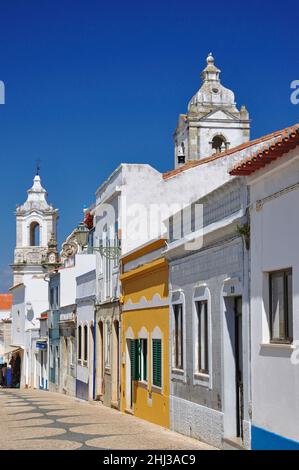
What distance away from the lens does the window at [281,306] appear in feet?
37.6

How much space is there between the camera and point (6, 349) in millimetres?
65000

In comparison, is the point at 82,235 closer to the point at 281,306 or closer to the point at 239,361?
the point at 239,361

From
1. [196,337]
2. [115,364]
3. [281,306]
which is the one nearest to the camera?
[281,306]

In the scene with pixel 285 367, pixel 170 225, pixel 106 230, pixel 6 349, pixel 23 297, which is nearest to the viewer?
pixel 285 367

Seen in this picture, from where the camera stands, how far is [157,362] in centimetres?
1925

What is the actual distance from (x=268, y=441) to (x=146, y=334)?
8.73m

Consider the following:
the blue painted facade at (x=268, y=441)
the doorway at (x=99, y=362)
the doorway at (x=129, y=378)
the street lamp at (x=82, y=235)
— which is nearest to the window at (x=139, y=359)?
the doorway at (x=129, y=378)

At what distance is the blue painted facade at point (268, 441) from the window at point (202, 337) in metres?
2.91

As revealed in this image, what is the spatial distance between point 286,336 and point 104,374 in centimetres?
1598

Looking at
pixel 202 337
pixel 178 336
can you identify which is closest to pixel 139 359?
pixel 178 336

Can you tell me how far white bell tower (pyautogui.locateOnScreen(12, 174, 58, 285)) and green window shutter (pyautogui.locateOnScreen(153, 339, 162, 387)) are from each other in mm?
58793

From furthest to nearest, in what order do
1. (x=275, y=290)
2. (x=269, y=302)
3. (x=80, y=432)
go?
(x=80, y=432) → (x=269, y=302) → (x=275, y=290)
